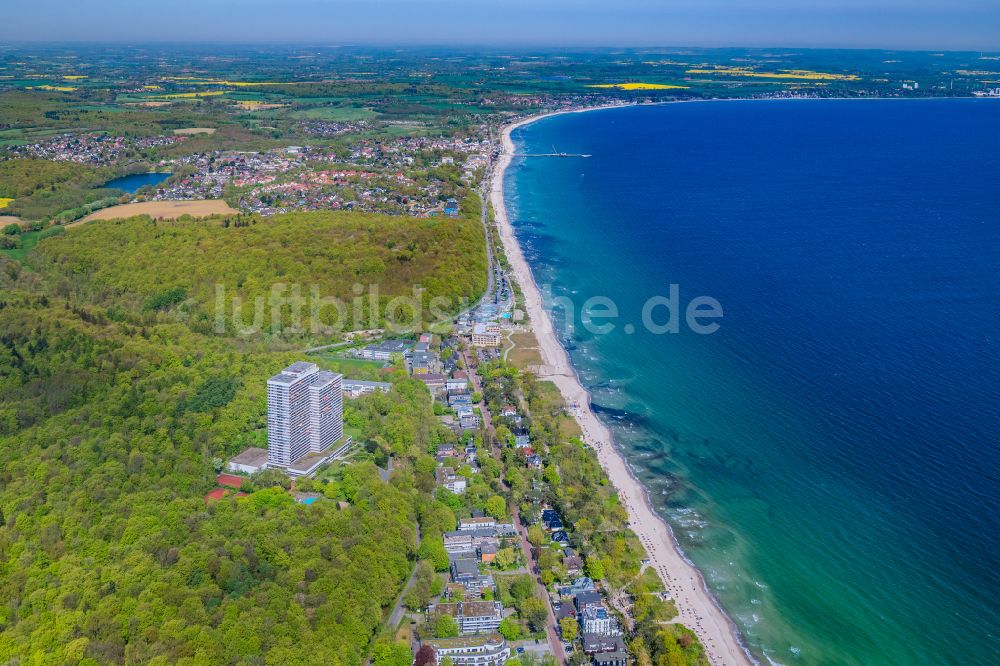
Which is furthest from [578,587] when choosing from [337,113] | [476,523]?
[337,113]

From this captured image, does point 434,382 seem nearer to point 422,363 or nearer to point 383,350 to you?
point 422,363

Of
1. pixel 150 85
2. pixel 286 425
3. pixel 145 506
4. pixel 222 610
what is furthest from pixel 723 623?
pixel 150 85

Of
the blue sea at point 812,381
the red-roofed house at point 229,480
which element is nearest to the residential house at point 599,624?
the blue sea at point 812,381

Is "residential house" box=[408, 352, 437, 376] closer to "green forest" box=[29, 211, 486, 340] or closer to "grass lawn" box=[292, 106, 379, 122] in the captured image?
"green forest" box=[29, 211, 486, 340]

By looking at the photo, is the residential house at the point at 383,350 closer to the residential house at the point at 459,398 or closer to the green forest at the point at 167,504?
the green forest at the point at 167,504

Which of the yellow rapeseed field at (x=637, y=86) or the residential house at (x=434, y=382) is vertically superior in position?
the yellow rapeseed field at (x=637, y=86)

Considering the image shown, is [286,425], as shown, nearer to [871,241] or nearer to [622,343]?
[622,343]

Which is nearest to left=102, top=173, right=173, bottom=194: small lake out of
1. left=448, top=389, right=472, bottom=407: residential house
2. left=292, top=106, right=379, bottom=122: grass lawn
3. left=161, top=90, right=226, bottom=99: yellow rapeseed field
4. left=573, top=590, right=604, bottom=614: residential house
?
left=292, top=106, right=379, bottom=122: grass lawn
